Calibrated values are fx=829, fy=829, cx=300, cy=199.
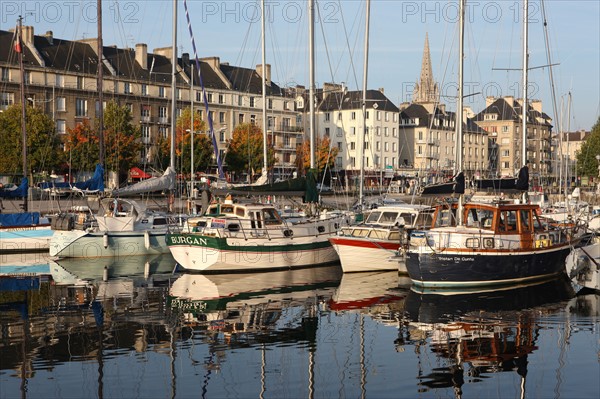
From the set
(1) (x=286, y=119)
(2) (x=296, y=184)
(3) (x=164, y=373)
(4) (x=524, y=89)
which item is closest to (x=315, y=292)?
(2) (x=296, y=184)

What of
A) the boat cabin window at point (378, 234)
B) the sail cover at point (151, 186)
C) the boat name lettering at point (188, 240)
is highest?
the sail cover at point (151, 186)

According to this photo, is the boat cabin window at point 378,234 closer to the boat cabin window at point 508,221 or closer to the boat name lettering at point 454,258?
the boat cabin window at point 508,221

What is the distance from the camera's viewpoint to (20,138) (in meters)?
80.9

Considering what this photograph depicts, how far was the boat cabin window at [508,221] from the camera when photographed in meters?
31.3

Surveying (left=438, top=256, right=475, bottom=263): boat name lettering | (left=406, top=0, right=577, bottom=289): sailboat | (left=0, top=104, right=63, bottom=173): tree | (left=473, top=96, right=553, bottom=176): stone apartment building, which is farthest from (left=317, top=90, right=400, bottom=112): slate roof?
(left=438, top=256, right=475, bottom=263): boat name lettering

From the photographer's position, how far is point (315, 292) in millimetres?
31906

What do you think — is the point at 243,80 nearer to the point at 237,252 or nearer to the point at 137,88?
the point at 137,88

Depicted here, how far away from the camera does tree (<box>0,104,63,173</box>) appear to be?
8000cm

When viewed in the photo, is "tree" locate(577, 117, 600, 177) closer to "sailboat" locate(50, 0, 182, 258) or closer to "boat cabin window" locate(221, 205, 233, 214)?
"sailboat" locate(50, 0, 182, 258)

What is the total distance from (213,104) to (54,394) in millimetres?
92757

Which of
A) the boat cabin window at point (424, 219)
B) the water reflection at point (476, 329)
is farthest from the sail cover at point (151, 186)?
the water reflection at point (476, 329)

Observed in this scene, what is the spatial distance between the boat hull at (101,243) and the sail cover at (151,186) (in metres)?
2.51

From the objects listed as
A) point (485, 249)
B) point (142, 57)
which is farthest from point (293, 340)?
point (142, 57)

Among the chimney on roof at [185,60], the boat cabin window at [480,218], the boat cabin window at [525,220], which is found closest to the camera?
the boat cabin window at [480,218]
